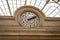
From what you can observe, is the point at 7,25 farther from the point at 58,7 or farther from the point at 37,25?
the point at 58,7

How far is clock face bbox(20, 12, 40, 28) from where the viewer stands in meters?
5.88

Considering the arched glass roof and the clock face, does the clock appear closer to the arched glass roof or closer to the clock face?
the clock face

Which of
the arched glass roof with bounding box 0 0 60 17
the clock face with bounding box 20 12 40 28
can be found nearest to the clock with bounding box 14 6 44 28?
the clock face with bounding box 20 12 40 28

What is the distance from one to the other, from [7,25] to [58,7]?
10.2 m

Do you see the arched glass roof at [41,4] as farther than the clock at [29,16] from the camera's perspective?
Yes

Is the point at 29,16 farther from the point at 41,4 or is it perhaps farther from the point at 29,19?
the point at 41,4

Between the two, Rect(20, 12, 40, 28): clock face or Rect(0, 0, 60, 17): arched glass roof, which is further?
Rect(0, 0, 60, 17): arched glass roof

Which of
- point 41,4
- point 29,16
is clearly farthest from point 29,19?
point 41,4

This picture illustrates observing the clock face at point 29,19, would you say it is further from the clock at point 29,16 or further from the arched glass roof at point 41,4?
the arched glass roof at point 41,4

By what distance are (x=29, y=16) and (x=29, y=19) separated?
0.13 meters

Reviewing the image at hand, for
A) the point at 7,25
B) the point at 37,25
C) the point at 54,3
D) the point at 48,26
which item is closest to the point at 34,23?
the point at 37,25

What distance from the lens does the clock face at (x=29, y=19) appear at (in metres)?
5.88

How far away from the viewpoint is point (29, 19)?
595cm

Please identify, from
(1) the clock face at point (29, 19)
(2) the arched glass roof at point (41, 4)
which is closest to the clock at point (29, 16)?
(1) the clock face at point (29, 19)
